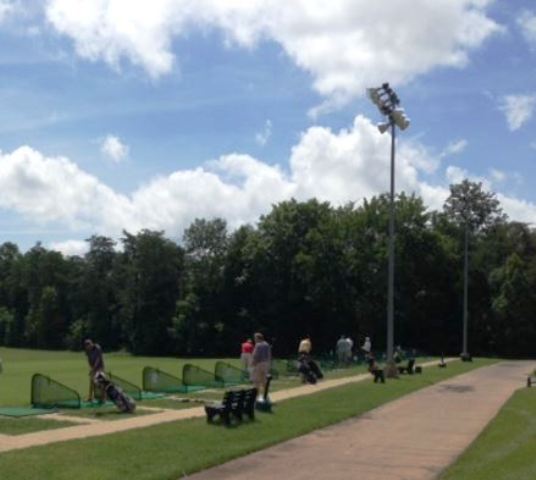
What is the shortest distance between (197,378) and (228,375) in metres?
2.12

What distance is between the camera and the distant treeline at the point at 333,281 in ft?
241

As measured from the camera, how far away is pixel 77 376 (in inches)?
1495

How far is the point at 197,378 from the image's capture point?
29.5 metres

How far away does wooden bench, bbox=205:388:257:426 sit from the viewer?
18141mm

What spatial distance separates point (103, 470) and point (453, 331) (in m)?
66.5

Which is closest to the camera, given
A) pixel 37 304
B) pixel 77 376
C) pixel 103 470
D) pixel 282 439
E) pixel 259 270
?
pixel 103 470

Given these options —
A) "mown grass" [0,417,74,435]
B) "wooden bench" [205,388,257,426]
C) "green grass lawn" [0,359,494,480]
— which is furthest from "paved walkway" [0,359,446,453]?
"wooden bench" [205,388,257,426]

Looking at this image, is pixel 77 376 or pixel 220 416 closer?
pixel 220 416

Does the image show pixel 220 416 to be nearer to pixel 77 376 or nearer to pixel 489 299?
pixel 77 376

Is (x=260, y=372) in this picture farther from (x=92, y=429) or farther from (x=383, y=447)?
(x=383, y=447)

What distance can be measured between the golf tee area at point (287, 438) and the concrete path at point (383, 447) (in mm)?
21

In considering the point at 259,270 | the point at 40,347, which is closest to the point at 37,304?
the point at 40,347

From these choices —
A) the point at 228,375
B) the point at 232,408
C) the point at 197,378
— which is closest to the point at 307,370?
the point at 228,375

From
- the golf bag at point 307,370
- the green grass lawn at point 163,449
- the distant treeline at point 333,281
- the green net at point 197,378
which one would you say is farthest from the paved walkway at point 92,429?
the distant treeline at point 333,281
